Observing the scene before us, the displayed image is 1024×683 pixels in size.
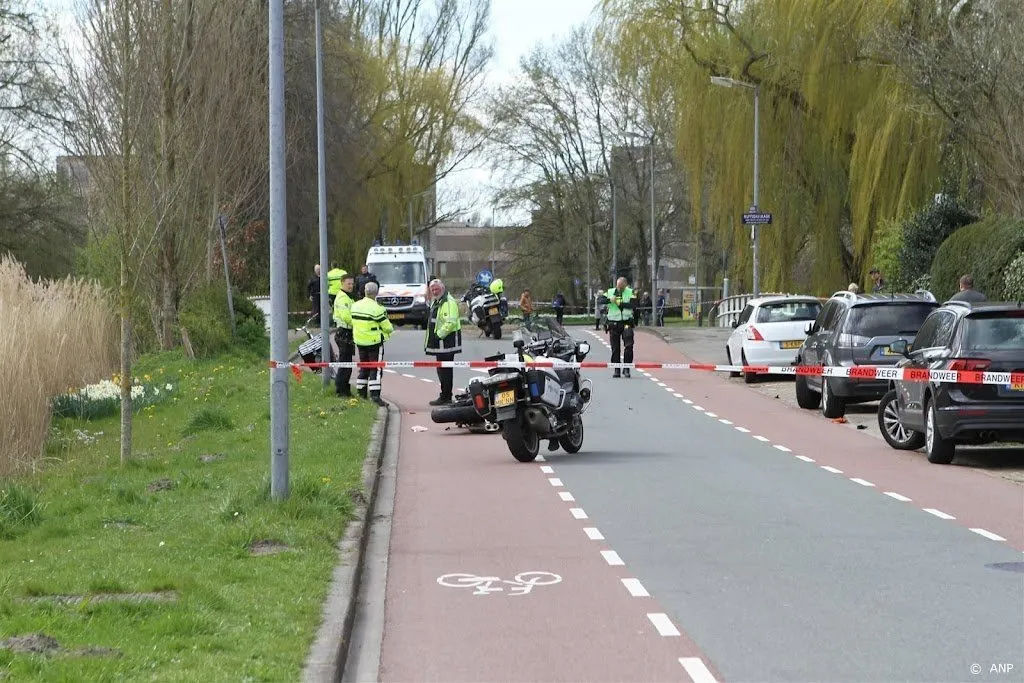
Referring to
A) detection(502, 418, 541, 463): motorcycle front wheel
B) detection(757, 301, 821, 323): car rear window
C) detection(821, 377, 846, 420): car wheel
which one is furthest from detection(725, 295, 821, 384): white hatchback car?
detection(502, 418, 541, 463): motorcycle front wheel

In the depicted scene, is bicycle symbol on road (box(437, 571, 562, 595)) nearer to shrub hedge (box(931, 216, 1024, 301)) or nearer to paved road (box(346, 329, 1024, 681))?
paved road (box(346, 329, 1024, 681))

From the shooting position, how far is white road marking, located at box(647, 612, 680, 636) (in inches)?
322

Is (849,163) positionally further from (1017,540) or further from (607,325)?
(1017,540)

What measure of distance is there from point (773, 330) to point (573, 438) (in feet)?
37.9

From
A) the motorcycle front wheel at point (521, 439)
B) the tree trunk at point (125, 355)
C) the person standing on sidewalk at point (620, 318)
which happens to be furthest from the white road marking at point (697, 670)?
the person standing on sidewalk at point (620, 318)

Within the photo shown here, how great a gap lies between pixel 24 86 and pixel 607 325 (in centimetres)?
2108

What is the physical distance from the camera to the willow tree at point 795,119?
32.5 metres

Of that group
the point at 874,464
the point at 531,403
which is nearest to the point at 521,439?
the point at 531,403

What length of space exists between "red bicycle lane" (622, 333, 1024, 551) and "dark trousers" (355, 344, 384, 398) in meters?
4.76

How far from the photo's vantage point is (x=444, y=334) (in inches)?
906

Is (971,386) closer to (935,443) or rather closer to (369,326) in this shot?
(935,443)

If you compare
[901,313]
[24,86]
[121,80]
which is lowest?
[901,313]

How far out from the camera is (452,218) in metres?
72.1

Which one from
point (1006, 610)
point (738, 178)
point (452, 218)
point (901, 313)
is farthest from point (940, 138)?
point (452, 218)
